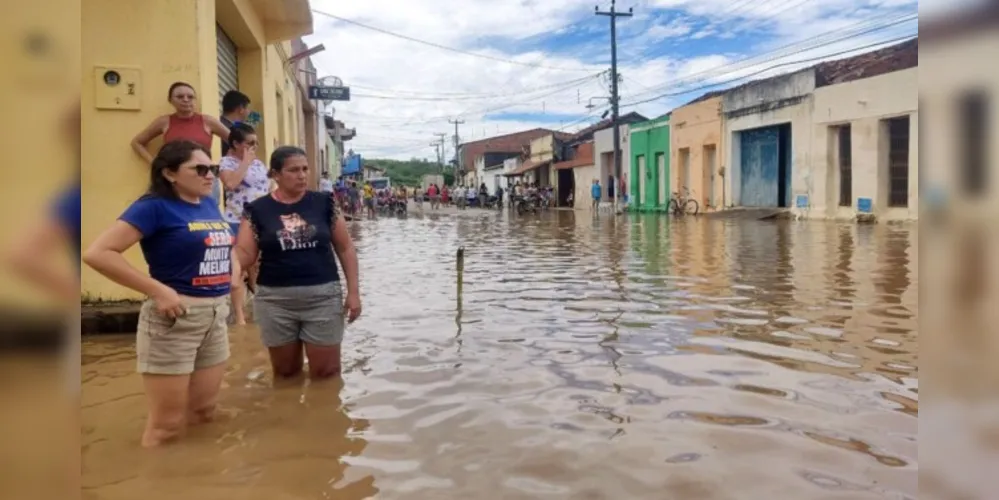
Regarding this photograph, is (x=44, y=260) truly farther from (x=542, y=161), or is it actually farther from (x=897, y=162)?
(x=542, y=161)

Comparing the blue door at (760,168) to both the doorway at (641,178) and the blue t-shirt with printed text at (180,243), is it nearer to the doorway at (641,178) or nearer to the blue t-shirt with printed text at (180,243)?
the doorway at (641,178)

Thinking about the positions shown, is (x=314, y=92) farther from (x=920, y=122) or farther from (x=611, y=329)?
(x=920, y=122)

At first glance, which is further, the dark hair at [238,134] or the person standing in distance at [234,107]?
the person standing in distance at [234,107]

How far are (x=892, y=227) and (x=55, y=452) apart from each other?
18.7 metres

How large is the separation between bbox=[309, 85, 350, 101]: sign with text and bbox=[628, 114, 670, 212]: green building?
14237 millimetres

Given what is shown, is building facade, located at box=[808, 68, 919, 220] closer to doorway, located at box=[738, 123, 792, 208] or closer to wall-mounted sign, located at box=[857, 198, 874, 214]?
wall-mounted sign, located at box=[857, 198, 874, 214]

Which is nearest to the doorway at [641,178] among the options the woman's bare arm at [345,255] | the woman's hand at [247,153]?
the woman's hand at [247,153]

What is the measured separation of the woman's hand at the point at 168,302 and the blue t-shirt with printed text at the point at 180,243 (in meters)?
0.16

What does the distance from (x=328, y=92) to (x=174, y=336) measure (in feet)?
70.2

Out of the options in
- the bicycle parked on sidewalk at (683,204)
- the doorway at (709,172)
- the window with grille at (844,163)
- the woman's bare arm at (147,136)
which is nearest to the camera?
the woman's bare arm at (147,136)

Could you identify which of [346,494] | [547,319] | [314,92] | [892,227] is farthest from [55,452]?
[314,92]

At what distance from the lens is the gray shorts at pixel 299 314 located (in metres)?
4.30

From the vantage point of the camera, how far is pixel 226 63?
9914 millimetres

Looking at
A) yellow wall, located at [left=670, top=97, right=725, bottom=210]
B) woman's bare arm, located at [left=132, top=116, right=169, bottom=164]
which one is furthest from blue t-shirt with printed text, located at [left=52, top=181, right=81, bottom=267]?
yellow wall, located at [left=670, top=97, right=725, bottom=210]
